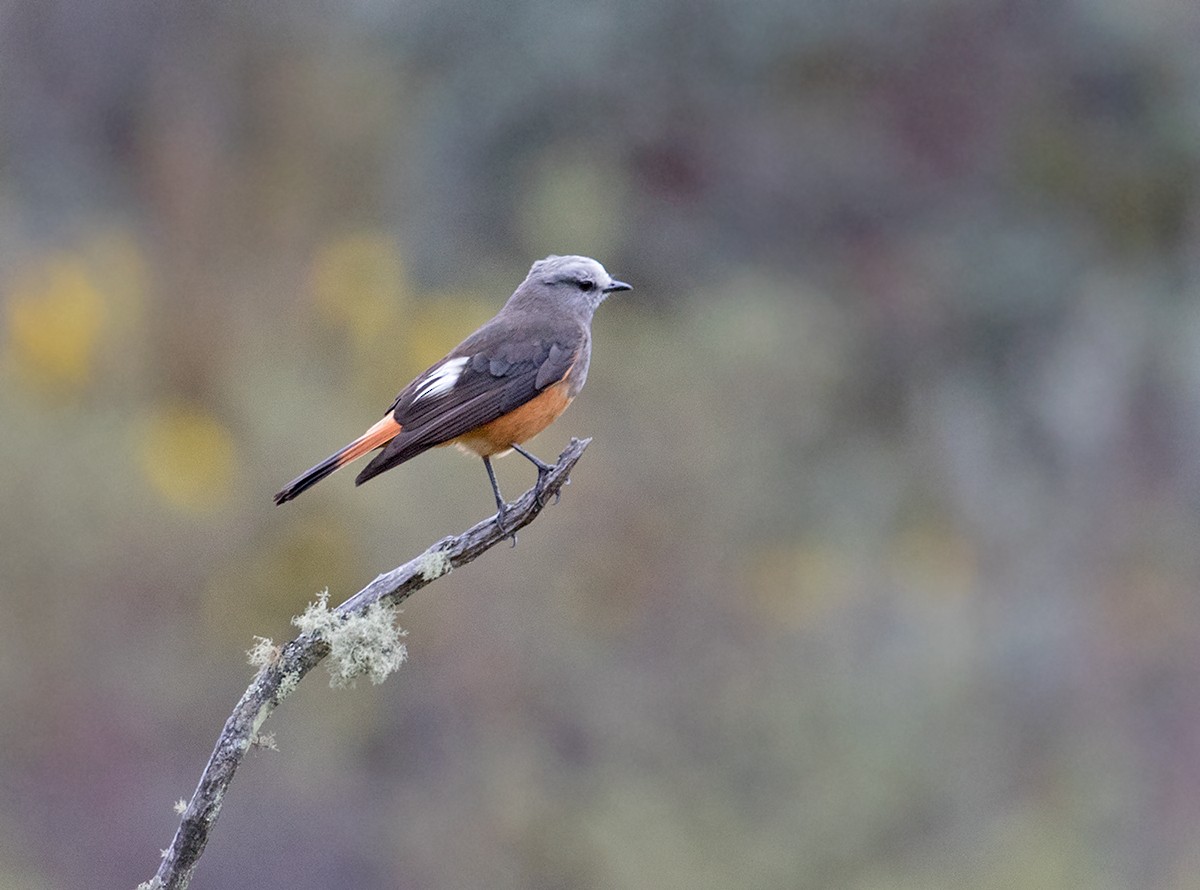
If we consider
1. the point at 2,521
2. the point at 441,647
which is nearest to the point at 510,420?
the point at 441,647

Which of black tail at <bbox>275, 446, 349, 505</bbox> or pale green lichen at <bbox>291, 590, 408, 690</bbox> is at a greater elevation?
black tail at <bbox>275, 446, 349, 505</bbox>

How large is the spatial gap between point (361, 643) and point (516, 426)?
160cm

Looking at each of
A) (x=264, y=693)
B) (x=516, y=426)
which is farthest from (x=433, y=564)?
(x=516, y=426)

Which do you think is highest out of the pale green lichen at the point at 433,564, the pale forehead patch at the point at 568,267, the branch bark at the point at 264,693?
the pale forehead patch at the point at 568,267

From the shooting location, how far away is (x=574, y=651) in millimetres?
10539

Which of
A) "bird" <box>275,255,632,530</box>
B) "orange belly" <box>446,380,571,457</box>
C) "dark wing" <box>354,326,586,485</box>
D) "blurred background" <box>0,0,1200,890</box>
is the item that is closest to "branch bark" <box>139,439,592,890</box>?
"bird" <box>275,255,632,530</box>

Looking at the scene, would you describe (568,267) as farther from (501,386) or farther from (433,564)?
(433,564)

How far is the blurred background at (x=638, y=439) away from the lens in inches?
396

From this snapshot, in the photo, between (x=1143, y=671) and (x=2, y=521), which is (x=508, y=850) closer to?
(x=2, y=521)

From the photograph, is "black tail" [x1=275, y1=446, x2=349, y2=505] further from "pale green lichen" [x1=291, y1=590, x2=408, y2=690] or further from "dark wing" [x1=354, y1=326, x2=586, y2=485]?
"pale green lichen" [x1=291, y1=590, x2=408, y2=690]

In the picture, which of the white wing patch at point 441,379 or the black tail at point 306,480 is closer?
the black tail at point 306,480

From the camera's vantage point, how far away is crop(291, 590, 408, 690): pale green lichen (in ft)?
10.1

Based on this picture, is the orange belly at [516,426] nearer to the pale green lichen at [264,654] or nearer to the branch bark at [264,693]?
the branch bark at [264,693]

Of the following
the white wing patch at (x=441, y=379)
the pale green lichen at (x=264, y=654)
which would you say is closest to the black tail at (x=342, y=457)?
the white wing patch at (x=441, y=379)
